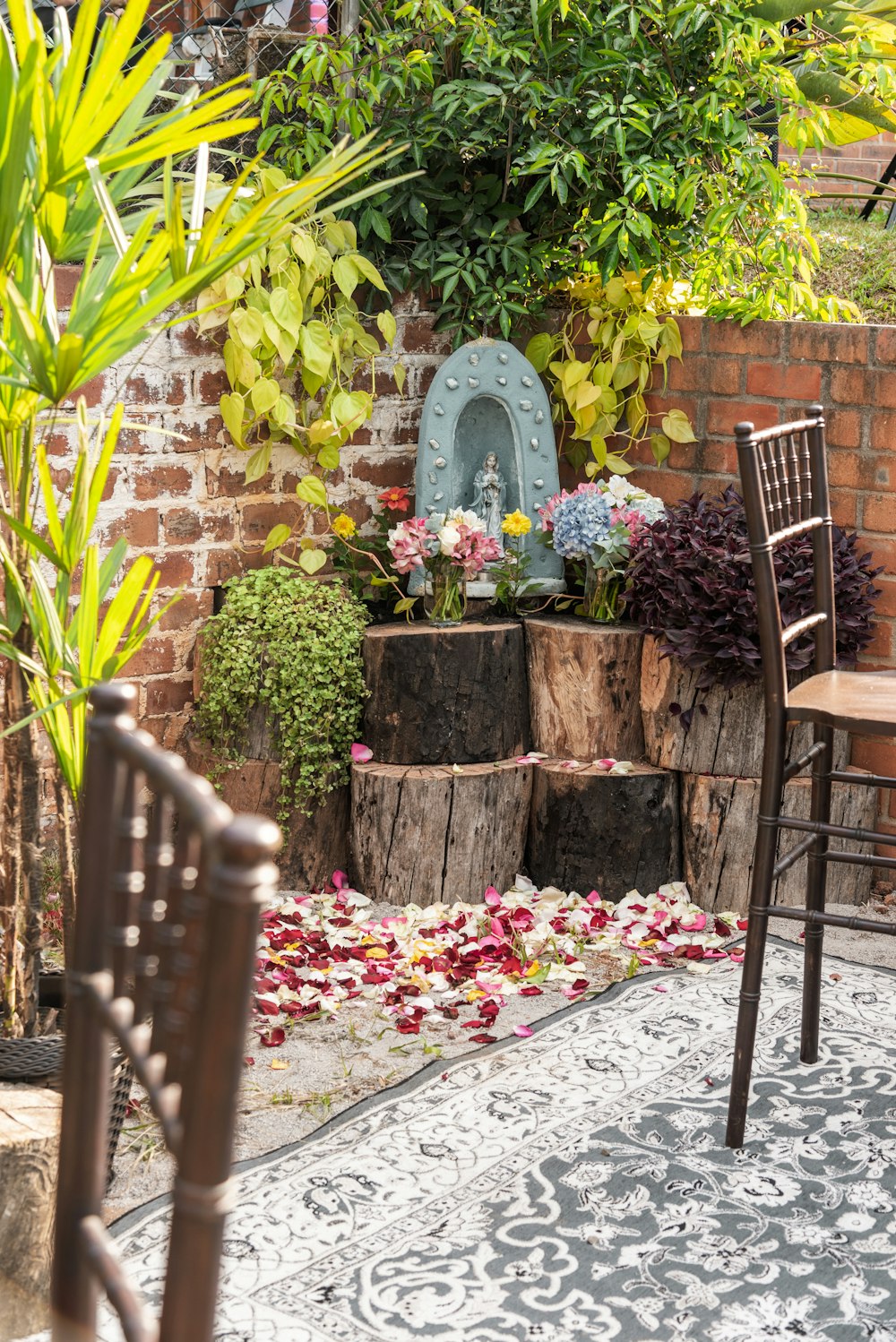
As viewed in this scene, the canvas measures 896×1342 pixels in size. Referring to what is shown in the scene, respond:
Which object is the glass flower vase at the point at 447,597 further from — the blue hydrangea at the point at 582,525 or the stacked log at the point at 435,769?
the blue hydrangea at the point at 582,525

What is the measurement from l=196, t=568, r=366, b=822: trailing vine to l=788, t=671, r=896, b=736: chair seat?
110 centimetres

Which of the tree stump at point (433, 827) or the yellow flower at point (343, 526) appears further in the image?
the yellow flower at point (343, 526)

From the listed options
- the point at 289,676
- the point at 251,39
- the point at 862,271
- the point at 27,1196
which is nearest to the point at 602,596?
the point at 289,676

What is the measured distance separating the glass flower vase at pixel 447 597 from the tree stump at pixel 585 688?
164 mm

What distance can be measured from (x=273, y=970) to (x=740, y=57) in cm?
208

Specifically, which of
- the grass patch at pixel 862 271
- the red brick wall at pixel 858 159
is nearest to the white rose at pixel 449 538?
the grass patch at pixel 862 271

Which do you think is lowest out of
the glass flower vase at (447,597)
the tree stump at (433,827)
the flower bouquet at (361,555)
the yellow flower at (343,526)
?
the tree stump at (433,827)

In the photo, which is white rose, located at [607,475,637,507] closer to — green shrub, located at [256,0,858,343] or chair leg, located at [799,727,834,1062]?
green shrub, located at [256,0,858,343]

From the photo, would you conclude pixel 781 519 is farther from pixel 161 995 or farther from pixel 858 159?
pixel 858 159

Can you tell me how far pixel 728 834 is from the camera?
2.96m

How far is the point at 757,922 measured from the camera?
2.00 metres

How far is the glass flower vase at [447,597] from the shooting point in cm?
300

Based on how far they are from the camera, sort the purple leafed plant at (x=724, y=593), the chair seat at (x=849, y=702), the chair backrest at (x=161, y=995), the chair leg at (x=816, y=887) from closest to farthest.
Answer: the chair backrest at (x=161, y=995)
the chair seat at (x=849, y=702)
the chair leg at (x=816, y=887)
the purple leafed plant at (x=724, y=593)

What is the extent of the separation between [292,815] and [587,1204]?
4.18ft
